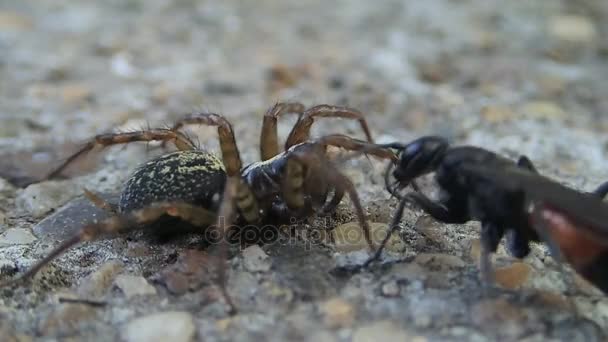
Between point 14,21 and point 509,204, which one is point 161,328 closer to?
point 509,204

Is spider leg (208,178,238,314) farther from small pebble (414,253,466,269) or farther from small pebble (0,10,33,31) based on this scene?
small pebble (0,10,33,31)

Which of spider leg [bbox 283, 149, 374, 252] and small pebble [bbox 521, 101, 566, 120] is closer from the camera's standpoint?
spider leg [bbox 283, 149, 374, 252]

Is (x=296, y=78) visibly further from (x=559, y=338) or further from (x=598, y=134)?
(x=559, y=338)

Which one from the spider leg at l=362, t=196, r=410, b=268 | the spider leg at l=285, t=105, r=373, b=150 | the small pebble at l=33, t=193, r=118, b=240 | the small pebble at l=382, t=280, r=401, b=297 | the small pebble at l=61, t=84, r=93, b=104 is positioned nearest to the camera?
the small pebble at l=382, t=280, r=401, b=297

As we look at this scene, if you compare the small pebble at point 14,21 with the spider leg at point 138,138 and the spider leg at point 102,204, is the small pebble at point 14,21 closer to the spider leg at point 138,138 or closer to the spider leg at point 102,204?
the spider leg at point 138,138

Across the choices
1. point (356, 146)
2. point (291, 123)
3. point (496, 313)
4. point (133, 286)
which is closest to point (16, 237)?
point (133, 286)

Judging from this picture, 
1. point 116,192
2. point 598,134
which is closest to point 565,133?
point 598,134

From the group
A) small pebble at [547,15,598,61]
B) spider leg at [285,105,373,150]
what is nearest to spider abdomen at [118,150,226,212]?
spider leg at [285,105,373,150]

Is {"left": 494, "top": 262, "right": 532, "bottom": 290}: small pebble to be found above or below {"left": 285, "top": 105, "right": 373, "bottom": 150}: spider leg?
below

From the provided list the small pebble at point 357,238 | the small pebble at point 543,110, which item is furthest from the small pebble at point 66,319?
the small pebble at point 543,110
